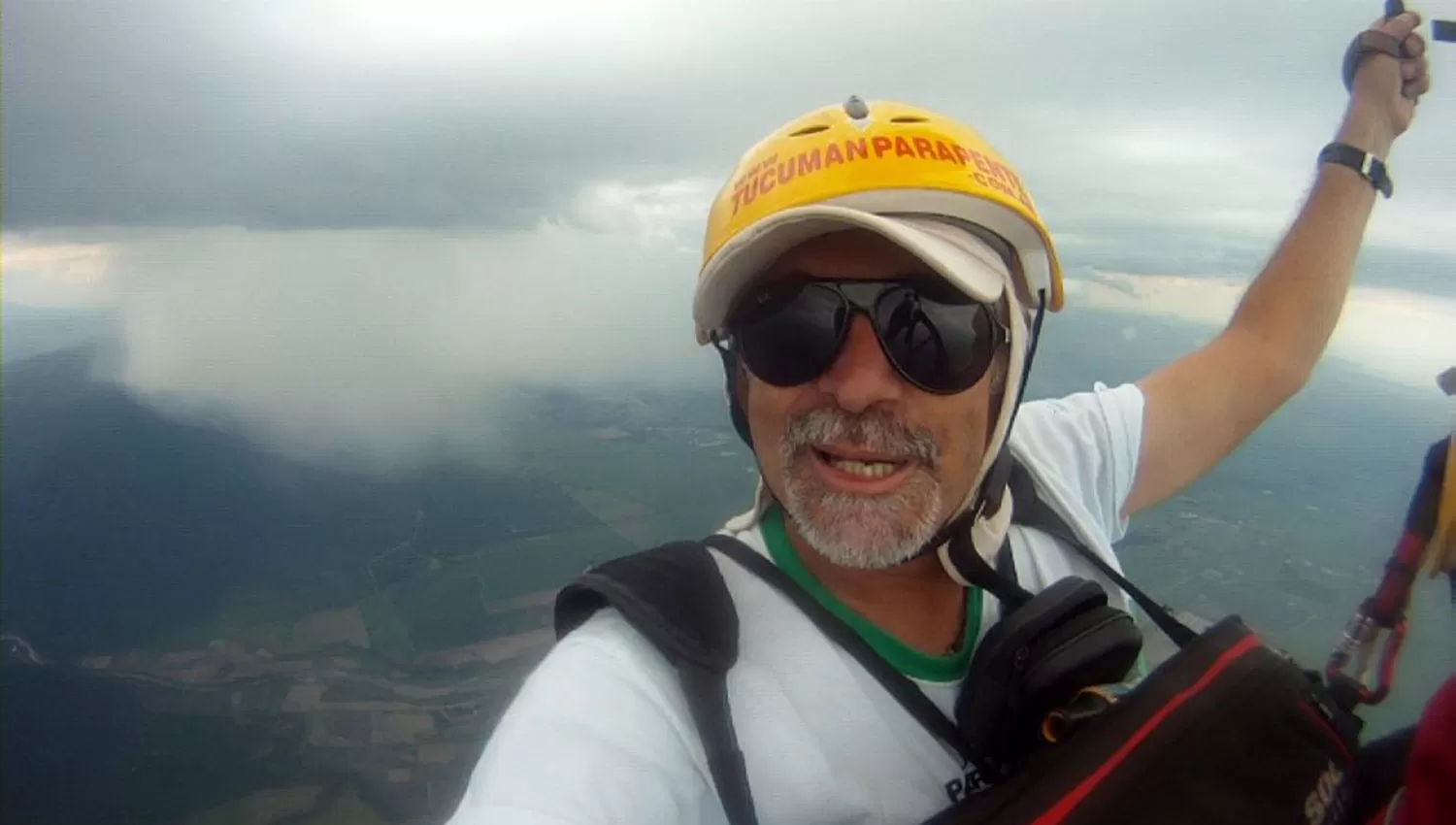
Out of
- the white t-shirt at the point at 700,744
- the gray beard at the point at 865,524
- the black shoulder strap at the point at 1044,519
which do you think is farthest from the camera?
the black shoulder strap at the point at 1044,519

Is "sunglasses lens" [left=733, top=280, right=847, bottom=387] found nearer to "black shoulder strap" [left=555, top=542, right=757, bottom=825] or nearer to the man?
the man

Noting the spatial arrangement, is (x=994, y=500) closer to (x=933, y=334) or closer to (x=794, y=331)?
(x=933, y=334)

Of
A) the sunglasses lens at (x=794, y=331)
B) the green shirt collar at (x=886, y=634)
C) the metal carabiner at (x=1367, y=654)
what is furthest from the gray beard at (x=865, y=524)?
the metal carabiner at (x=1367, y=654)

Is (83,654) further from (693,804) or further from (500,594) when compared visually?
(693,804)

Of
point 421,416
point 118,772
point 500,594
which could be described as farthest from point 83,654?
point 421,416

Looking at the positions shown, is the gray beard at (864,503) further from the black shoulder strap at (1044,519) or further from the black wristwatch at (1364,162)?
the black wristwatch at (1364,162)

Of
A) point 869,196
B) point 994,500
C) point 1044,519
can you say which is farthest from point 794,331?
point 1044,519

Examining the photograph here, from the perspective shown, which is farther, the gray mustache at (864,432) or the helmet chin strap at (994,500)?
the helmet chin strap at (994,500)
